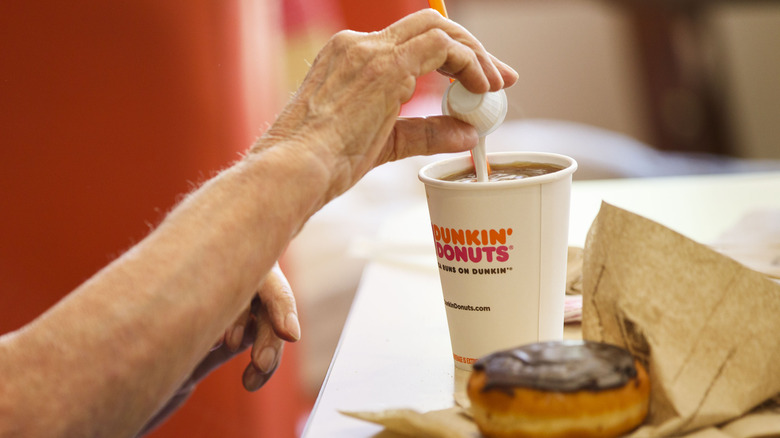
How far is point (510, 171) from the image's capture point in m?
0.75

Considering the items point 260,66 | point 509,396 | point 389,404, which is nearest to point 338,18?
point 260,66

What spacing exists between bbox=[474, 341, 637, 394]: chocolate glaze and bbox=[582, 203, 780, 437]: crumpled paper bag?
5 centimetres

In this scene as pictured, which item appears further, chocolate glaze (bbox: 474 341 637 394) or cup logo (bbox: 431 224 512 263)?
cup logo (bbox: 431 224 512 263)

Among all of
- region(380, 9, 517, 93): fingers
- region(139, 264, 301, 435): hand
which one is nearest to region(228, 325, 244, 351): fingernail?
region(139, 264, 301, 435): hand

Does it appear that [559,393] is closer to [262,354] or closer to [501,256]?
[501,256]

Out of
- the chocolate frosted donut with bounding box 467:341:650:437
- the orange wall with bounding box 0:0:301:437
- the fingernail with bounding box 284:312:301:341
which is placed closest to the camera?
the chocolate frosted donut with bounding box 467:341:650:437

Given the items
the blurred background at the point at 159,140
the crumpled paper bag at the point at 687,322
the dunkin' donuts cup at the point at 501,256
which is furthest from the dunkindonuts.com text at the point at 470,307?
the blurred background at the point at 159,140

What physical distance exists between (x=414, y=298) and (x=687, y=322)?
0.45 meters

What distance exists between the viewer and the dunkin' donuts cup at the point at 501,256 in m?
0.66

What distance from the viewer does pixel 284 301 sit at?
0.81 meters

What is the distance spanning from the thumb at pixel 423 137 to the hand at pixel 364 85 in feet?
0.19

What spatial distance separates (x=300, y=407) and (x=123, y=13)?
945mm

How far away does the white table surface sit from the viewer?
682 millimetres

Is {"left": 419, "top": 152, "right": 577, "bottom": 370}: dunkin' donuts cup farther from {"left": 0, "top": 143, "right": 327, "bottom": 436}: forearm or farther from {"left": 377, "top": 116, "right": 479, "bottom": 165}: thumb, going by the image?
{"left": 0, "top": 143, "right": 327, "bottom": 436}: forearm
